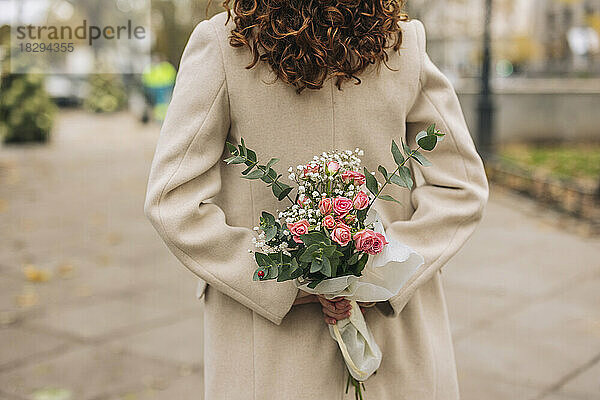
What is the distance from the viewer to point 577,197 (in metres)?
9.13

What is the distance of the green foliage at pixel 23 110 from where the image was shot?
17.6 metres

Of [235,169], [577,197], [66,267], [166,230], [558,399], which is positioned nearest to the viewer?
[166,230]

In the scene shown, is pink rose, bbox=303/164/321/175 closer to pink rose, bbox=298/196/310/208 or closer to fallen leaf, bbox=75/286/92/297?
pink rose, bbox=298/196/310/208

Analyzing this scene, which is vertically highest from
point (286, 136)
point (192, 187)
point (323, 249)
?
point (286, 136)

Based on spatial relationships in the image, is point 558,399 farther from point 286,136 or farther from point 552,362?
point 286,136

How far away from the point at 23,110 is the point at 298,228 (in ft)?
55.8

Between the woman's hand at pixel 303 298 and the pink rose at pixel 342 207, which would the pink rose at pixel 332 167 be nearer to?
the pink rose at pixel 342 207

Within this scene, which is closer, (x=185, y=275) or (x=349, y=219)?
(x=349, y=219)

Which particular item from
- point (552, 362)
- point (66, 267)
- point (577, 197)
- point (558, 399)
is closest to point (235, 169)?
point (558, 399)

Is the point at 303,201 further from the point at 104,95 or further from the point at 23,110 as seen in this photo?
the point at 104,95

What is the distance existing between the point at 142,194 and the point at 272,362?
899cm

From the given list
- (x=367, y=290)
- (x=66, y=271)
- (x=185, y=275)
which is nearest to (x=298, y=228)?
(x=367, y=290)

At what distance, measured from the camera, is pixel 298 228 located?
6.10 ft

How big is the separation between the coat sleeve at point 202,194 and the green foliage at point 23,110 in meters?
16.5
